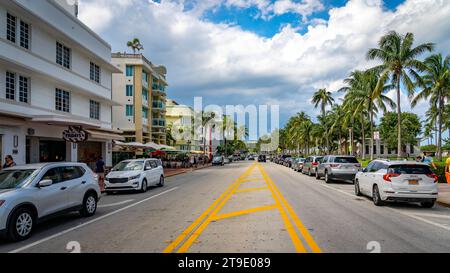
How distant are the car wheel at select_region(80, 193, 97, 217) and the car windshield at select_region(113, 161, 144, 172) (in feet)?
21.4

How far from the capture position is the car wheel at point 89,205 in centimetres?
1012

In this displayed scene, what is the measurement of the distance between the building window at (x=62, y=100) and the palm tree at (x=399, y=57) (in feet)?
87.6

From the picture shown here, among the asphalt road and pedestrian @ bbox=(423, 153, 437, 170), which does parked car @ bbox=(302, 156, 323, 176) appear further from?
the asphalt road

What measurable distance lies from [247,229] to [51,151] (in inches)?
868

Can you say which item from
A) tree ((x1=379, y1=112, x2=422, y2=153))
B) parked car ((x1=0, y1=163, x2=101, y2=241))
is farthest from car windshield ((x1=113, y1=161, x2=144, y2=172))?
tree ((x1=379, y1=112, x2=422, y2=153))

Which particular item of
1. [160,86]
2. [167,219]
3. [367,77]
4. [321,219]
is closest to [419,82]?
[367,77]

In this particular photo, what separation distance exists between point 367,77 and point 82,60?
3083 cm

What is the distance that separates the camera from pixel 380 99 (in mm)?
40812

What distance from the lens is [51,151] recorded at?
2550 centimetres

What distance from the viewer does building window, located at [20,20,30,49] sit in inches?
813

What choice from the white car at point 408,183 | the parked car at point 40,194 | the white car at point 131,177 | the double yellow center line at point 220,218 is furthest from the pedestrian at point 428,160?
the parked car at point 40,194

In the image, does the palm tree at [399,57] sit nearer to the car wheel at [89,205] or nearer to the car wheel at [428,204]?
the car wheel at [428,204]
